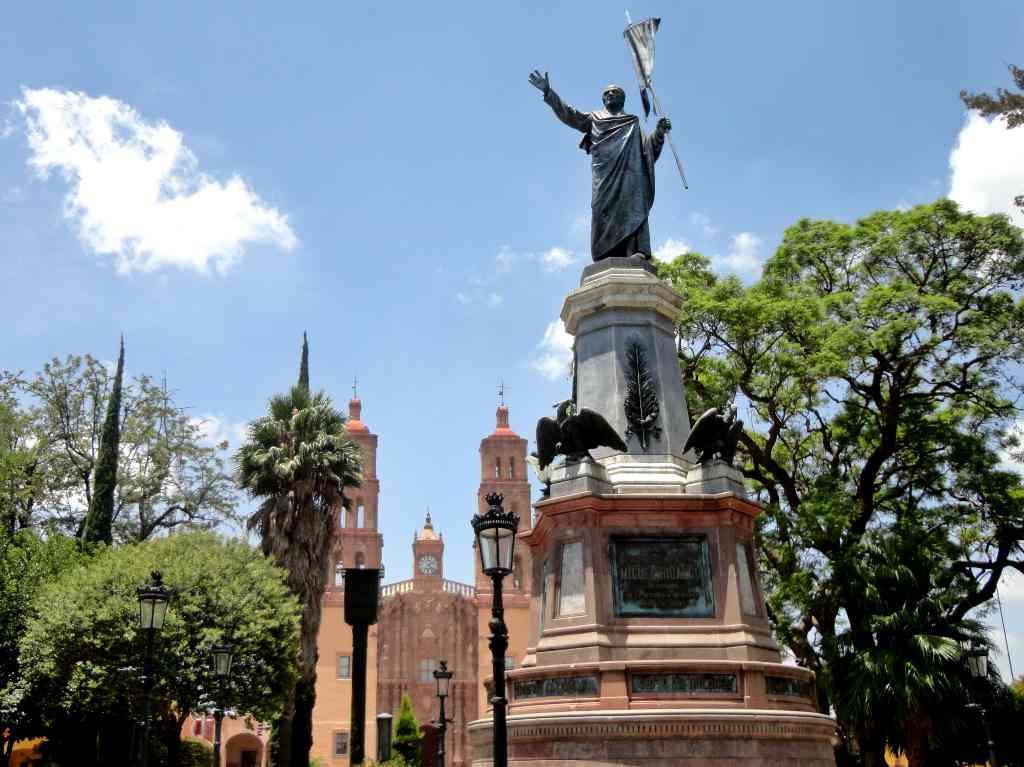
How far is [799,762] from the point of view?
9.73 meters

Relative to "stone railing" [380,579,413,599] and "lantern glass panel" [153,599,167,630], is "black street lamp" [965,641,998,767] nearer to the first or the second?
"lantern glass panel" [153,599,167,630]

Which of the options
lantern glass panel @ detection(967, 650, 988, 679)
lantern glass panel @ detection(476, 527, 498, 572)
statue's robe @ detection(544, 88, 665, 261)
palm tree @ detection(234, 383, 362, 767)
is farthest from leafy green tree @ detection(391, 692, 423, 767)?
lantern glass panel @ detection(476, 527, 498, 572)

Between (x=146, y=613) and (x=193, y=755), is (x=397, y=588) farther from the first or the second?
(x=146, y=613)

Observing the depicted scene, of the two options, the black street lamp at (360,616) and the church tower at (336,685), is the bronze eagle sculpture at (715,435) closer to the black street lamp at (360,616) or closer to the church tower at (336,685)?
the black street lamp at (360,616)

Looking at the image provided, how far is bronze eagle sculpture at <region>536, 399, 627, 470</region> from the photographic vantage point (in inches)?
461

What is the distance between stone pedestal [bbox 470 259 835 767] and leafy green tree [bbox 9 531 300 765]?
12.8 metres

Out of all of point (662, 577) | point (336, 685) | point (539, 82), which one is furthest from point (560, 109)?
point (336, 685)

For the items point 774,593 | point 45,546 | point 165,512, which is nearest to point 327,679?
point 165,512

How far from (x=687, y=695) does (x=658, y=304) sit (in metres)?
5.38

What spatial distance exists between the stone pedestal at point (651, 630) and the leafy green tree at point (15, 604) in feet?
56.0

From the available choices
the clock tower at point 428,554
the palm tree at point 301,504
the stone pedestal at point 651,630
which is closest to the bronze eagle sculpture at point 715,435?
the stone pedestal at point 651,630

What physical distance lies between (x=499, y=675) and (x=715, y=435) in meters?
4.54

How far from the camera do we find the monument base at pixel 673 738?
9.45 metres

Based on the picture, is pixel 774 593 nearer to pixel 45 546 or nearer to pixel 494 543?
pixel 494 543
